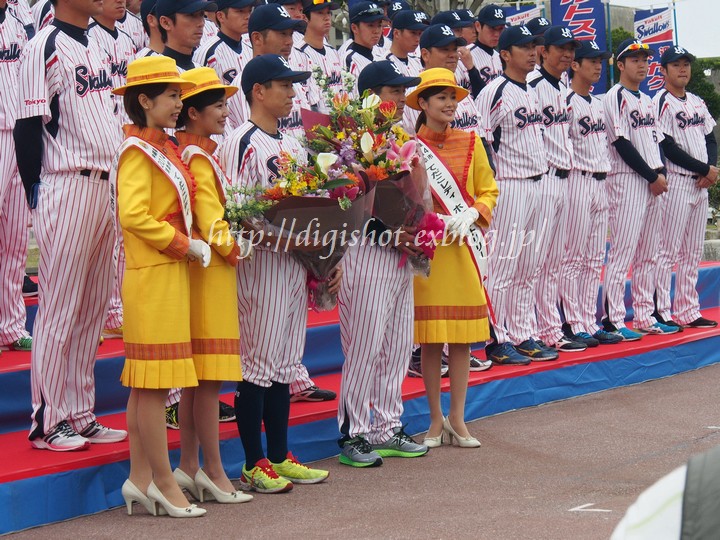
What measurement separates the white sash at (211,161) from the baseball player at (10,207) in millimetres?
1873

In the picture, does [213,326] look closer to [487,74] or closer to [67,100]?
[67,100]

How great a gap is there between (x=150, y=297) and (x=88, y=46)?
1456mm

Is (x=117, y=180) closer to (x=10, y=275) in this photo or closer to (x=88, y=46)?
(x=88, y=46)

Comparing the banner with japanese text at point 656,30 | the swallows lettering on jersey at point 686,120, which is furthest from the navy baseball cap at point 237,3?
the banner with japanese text at point 656,30

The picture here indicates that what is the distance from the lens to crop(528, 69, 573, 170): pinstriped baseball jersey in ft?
27.8

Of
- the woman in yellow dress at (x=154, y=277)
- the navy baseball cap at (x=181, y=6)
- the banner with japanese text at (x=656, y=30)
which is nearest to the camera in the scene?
the woman in yellow dress at (x=154, y=277)

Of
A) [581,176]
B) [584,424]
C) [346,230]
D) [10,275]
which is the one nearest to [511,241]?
[581,176]

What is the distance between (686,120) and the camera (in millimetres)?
9859

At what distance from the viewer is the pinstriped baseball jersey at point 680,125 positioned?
32.2ft

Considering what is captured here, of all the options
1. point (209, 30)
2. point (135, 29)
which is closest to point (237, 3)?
point (135, 29)

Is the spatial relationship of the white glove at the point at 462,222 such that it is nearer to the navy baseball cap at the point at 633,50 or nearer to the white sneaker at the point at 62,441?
the white sneaker at the point at 62,441

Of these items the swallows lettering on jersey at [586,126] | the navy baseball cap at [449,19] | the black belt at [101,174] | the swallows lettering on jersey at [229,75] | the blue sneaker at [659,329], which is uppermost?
the navy baseball cap at [449,19]

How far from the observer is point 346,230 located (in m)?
5.63

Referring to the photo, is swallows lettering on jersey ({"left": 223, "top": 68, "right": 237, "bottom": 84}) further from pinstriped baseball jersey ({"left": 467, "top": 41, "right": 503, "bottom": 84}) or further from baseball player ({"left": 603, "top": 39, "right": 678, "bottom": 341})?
baseball player ({"left": 603, "top": 39, "right": 678, "bottom": 341})
